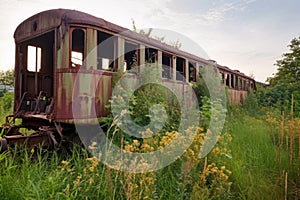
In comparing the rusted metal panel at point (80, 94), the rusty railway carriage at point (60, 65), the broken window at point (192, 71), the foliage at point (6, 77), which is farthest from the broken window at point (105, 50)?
the foliage at point (6, 77)

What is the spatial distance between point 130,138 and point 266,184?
2320 mm

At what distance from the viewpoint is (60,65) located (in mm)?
4457

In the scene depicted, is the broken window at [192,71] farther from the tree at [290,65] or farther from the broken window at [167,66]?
the tree at [290,65]

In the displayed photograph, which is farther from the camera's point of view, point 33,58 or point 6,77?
point 6,77

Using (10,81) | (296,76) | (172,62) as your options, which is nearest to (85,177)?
(172,62)

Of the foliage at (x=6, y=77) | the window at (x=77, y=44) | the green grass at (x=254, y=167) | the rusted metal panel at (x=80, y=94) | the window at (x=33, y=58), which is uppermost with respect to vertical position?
the foliage at (x=6, y=77)

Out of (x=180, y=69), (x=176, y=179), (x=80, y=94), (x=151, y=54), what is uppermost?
(x=151, y=54)

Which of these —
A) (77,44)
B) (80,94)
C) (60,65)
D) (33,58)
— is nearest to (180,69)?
(77,44)

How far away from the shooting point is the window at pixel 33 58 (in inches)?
238

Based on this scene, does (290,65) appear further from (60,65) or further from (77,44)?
(60,65)

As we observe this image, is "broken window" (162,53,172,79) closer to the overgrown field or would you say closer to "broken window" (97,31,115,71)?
"broken window" (97,31,115,71)

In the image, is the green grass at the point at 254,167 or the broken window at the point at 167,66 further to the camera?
the broken window at the point at 167,66

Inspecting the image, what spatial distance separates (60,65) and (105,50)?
2024 millimetres

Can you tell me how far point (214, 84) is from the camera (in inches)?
298
